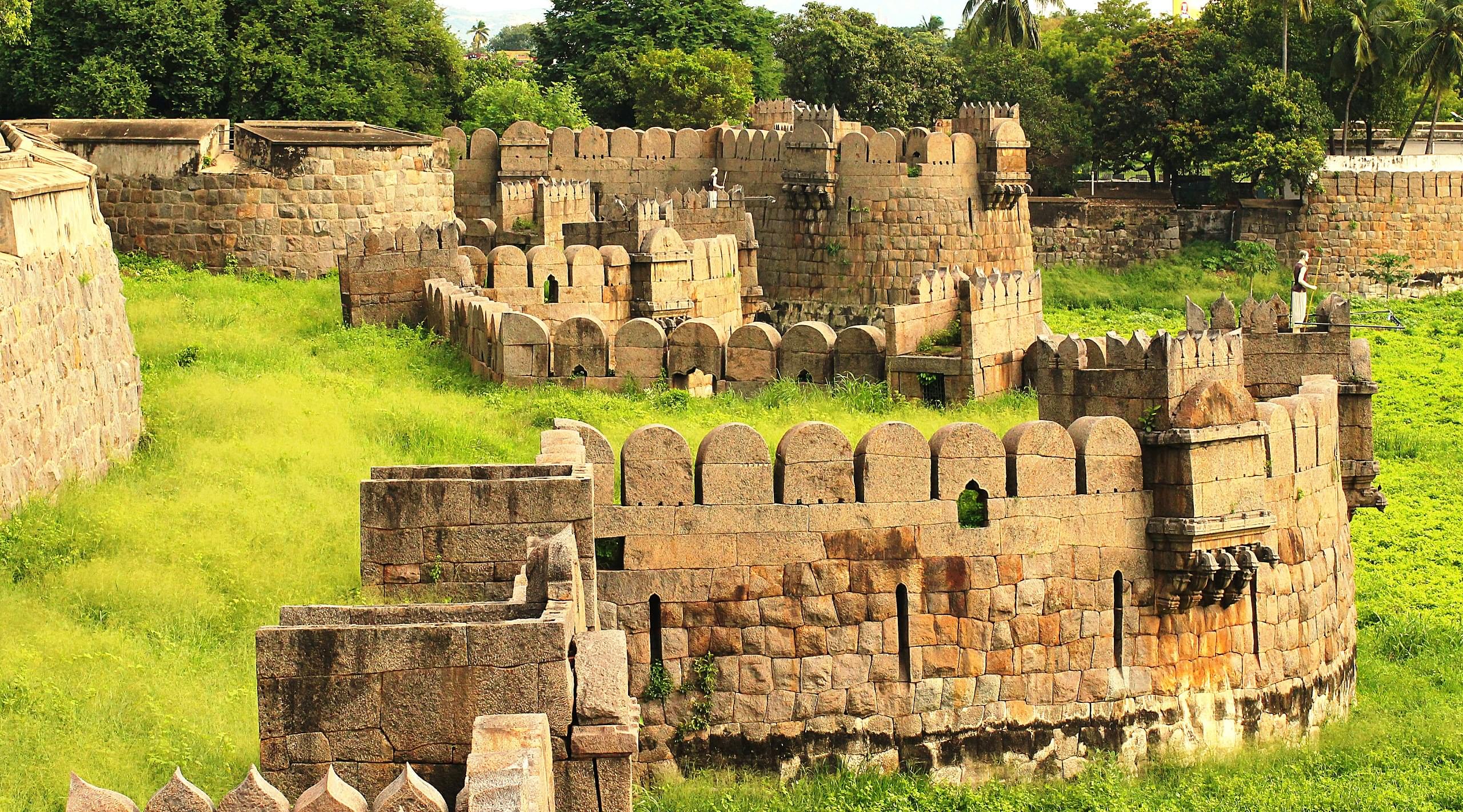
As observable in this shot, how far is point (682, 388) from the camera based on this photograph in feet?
69.1

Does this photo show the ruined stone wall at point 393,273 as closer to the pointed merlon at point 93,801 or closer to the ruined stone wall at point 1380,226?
the pointed merlon at point 93,801

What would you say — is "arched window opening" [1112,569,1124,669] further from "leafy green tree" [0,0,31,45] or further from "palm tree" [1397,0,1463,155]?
"palm tree" [1397,0,1463,155]

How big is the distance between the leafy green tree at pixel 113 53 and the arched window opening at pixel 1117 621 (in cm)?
2241

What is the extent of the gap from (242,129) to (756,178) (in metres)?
9.80

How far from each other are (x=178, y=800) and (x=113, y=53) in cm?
2689

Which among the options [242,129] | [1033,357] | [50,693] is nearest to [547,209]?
[242,129]

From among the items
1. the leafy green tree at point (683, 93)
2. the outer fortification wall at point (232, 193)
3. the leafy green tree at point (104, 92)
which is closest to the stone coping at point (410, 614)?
the outer fortification wall at point (232, 193)

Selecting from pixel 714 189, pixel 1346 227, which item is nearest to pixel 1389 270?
pixel 1346 227

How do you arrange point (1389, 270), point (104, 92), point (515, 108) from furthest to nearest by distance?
point (1389, 270), point (515, 108), point (104, 92)

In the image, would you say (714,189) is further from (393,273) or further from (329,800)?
(329,800)

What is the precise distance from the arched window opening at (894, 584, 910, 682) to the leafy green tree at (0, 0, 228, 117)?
72.5ft

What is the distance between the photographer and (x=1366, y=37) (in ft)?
159

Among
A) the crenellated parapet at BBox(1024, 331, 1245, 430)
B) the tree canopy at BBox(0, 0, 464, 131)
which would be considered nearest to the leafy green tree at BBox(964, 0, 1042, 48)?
the tree canopy at BBox(0, 0, 464, 131)

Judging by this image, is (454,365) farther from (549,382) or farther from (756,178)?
(756,178)
